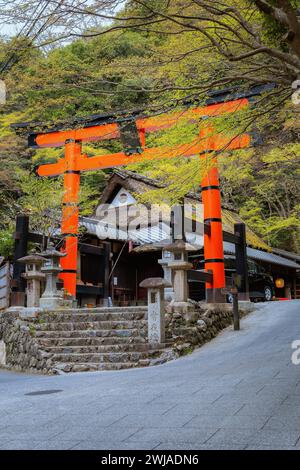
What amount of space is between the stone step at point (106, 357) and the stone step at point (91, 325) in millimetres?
1037

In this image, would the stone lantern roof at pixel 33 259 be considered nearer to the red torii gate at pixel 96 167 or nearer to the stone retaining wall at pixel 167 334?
the stone retaining wall at pixel 167 334

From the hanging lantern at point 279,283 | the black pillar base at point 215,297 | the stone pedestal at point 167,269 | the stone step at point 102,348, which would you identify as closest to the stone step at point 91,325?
the stone step at point 102,348

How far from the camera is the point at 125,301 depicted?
20.6m

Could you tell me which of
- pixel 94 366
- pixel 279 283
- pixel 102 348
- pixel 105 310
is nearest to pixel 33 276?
pixel 105 310

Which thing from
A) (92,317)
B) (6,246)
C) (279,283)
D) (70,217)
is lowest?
(92,317)

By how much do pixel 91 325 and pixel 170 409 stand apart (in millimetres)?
6422

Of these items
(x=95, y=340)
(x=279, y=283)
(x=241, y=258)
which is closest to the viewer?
(x=95, y=340)

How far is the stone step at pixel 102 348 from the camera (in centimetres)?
950

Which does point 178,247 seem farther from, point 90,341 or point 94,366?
point 94,366

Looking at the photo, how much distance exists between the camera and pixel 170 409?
451 cm

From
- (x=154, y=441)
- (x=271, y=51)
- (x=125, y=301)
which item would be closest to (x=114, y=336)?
(x=154, y=441)

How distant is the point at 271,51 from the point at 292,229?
77.4ft

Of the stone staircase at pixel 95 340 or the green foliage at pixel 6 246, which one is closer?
the stone staircase at pixel 95 340
